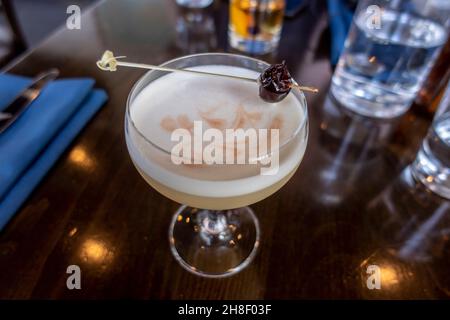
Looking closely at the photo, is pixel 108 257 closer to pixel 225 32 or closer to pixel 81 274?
pixel 81 274

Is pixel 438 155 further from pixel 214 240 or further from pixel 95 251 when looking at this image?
pixel 95 251

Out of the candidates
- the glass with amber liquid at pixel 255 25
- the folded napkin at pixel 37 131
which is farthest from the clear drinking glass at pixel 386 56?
the folded napkin at pixel 37 131

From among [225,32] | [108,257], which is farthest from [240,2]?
[108,257]

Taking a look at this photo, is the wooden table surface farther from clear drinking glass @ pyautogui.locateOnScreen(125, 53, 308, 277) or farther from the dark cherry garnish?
the dark cherry garnish

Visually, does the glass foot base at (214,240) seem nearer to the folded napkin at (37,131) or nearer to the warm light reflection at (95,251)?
the warm light reflection at (95,251)

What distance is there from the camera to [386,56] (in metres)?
0.83

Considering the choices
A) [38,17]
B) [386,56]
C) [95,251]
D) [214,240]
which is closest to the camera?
[95,251]

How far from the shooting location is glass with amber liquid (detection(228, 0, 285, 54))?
97cm

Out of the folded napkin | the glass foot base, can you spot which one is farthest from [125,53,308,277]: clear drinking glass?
the folded napkin

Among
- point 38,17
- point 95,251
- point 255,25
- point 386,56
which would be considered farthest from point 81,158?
point 38,17

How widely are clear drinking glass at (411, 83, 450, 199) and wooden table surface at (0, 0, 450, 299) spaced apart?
0.03 m

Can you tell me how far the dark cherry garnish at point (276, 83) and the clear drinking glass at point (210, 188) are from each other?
34mm

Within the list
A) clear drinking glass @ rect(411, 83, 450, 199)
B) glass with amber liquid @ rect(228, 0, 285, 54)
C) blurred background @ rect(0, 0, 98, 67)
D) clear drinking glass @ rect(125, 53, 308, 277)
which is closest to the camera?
clear drinking glass @ rect(125, 53, 308, 277)

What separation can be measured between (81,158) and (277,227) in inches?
15.6
